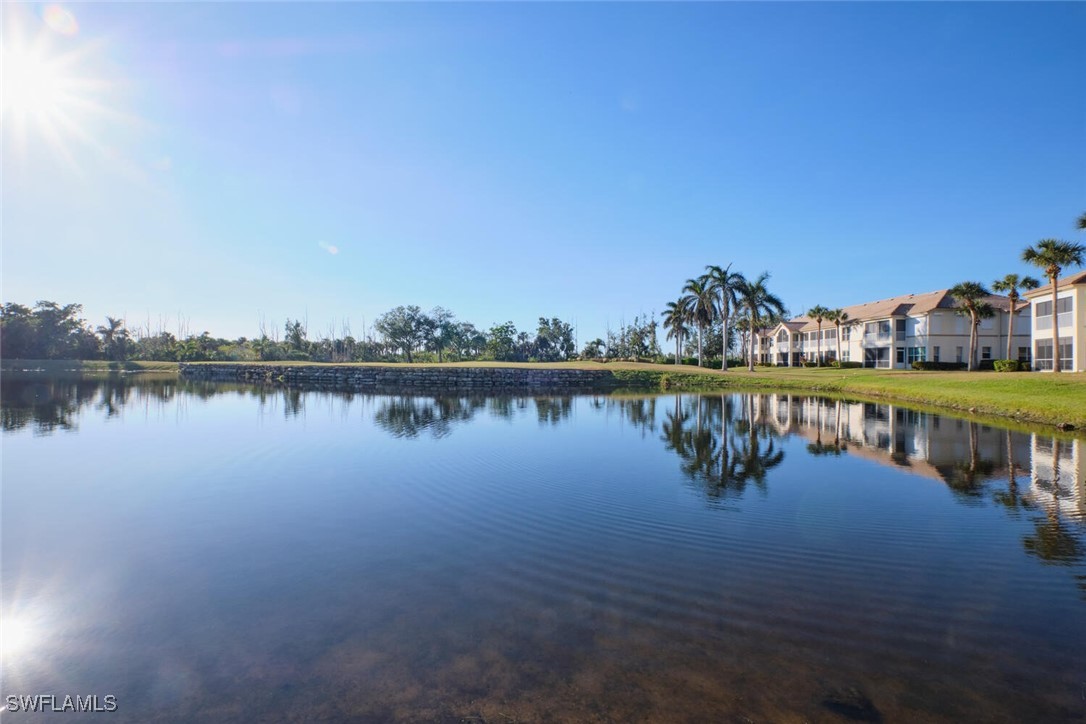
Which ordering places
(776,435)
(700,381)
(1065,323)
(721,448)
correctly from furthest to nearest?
(700,381) < (1065,323) < (776,435) < (721,448)

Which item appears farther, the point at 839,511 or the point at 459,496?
the point at 459,496

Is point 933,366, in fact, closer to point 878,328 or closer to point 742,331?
point 878,328

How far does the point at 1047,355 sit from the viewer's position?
3866cm

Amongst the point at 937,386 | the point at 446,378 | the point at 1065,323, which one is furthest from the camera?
the point at 446,378

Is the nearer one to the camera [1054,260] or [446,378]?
[1054,260]

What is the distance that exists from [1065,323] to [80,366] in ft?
355

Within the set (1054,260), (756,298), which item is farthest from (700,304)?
(1054,260)

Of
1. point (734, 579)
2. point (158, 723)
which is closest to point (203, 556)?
point (158, 723)

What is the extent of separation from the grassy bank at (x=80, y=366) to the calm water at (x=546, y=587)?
75317 mm

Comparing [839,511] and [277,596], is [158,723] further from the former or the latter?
[839,511]

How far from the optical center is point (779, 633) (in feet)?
16.7

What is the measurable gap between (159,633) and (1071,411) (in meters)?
29.4

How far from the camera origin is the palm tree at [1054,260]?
35.1m

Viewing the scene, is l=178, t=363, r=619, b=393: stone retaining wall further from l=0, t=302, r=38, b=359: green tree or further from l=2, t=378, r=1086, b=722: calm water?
l=0, t=302, r=38, b=359: green tree
